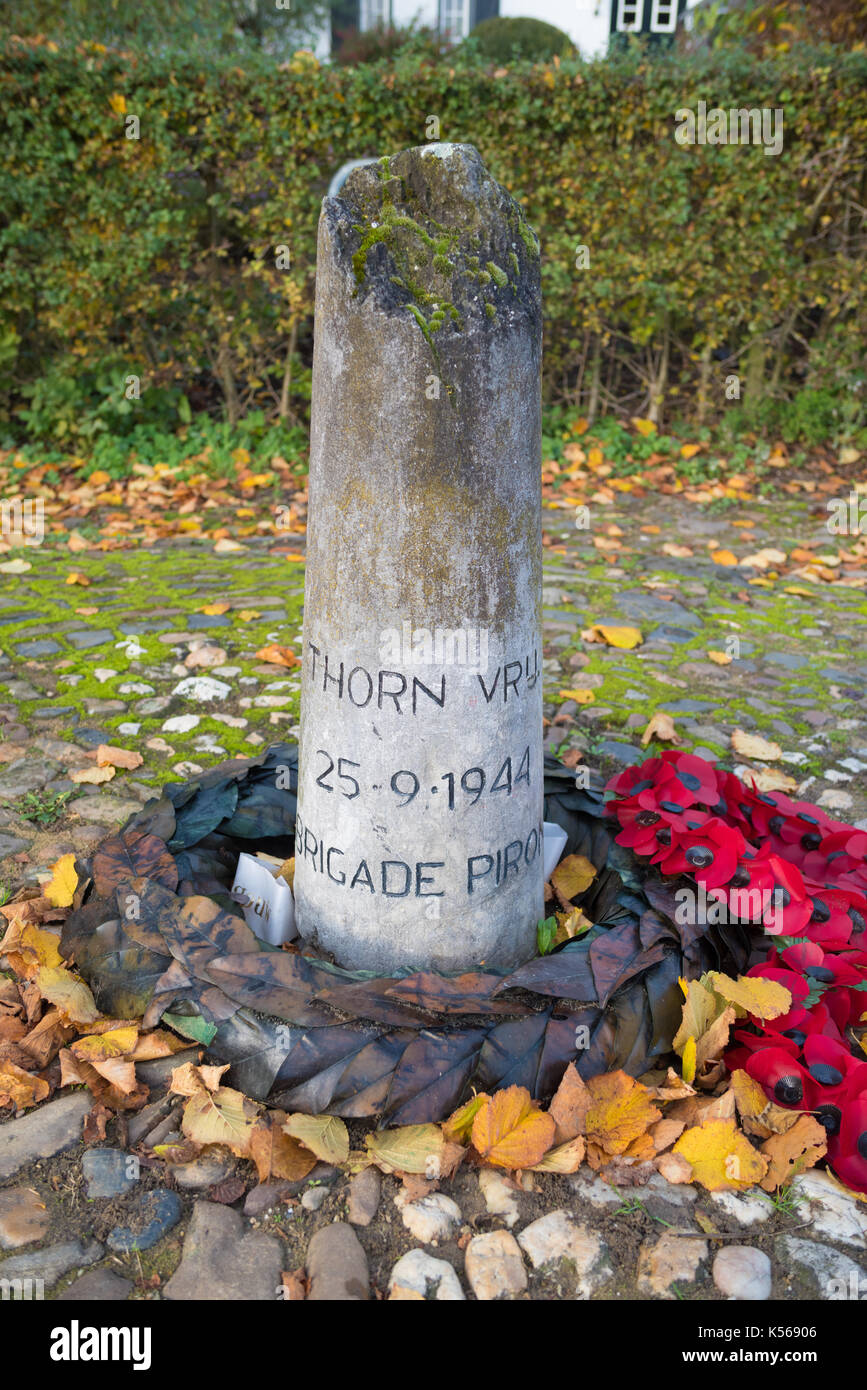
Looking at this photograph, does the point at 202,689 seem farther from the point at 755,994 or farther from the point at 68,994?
the point at 755,994

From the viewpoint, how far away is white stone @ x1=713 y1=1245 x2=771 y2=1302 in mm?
1667

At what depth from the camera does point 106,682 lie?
3975 millimetres

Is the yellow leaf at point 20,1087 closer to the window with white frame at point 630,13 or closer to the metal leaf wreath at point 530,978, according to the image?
the metal leaf wreath at point 530,978

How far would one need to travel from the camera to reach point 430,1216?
181 cm

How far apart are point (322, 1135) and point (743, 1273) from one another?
2.55 feet

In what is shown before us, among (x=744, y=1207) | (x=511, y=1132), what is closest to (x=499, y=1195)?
(x=511, y=1132)

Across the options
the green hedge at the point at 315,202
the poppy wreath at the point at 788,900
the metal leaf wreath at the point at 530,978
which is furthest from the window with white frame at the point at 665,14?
the metal leaf wreath at the point at 530,978

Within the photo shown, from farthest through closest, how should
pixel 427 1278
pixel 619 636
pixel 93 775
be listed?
pixel 619 636 < pixel 93 775 < pixel 427 1278

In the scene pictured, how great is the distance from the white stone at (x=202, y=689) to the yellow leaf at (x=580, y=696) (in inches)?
52.7

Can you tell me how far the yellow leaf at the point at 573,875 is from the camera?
264 centimetres

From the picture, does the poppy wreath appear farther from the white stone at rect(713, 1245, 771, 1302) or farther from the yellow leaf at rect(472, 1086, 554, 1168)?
the yellow leaf at rect(472, 1086, 554, 1168)

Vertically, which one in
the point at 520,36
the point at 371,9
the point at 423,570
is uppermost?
the point at 371,9

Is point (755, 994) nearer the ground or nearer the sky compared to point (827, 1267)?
nearer the sky

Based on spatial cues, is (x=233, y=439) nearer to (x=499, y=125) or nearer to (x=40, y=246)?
(x=40, y=246)
